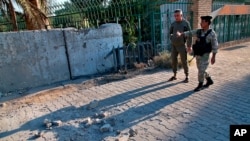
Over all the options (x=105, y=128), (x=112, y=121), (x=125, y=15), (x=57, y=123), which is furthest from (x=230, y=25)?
(x=57, y=123)

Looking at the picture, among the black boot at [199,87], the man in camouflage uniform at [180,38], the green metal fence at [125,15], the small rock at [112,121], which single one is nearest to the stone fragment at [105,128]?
the small rock at [112,121]

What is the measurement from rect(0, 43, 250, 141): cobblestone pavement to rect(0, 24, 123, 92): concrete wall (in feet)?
2.06

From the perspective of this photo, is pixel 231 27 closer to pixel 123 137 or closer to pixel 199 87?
pixel 199 87

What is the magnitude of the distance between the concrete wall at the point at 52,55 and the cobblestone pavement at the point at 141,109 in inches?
24.8

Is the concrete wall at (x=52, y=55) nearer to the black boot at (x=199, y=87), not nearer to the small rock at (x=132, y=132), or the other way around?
the black boot at (x=199, y=87)

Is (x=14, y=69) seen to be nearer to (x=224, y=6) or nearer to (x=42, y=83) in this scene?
(x=42, y=83)

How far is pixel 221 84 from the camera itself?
509cm

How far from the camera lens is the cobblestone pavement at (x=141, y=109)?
3.32 meters

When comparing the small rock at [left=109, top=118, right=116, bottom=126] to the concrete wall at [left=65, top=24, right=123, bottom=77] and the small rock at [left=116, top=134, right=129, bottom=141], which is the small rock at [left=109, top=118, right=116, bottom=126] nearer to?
the small rock at [left=116, top=134, right=129, bottom=141]

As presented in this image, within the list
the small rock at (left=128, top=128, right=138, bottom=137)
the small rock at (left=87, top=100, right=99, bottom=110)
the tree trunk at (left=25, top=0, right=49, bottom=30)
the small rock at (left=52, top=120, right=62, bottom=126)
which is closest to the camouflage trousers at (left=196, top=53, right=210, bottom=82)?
the small rock at (left=128, top=128, right=138, bottom=137)

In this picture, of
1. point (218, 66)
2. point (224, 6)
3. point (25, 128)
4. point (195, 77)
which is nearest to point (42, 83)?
point (25, 128)

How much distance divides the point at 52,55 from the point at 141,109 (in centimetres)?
320

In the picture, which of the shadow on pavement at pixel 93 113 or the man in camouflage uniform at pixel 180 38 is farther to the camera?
the man in camouflage uniform at pixel 180 38

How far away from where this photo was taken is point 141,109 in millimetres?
4078
